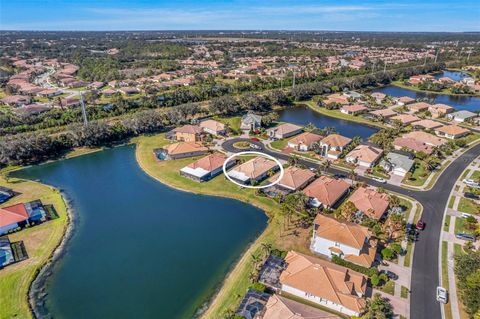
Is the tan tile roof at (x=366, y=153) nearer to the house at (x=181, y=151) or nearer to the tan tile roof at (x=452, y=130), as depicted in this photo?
the tan tile roof at (x=452, y=130)

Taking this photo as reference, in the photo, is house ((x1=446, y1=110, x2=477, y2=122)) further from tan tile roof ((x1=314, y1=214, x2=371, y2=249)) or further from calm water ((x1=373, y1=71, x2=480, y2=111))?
tan tile roof ((x1=314, y1=214, x2=371, y2=249))

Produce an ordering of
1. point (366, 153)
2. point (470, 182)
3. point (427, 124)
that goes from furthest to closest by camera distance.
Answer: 1. point (427, 124)
2. point (366, 153)
3. point (470, 182)

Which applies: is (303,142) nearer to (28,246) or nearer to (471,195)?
(471,195)

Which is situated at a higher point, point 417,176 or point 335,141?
point 335,141

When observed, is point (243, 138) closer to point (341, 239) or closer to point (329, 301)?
point (341, 239)

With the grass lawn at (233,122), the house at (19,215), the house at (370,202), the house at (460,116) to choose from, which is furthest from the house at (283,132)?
the house at (19,215)

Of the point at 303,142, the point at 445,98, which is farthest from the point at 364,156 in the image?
the point at 445,98
